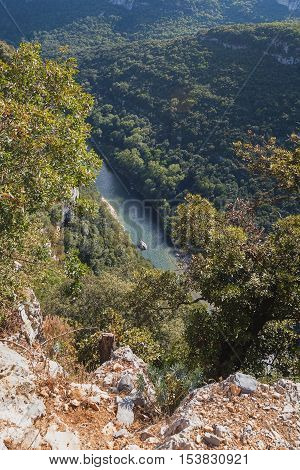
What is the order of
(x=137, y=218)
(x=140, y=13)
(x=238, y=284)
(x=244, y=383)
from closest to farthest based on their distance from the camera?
(x=244, y=383), (x=238, y=284), (x=137, y=218), (x=140, y=13)

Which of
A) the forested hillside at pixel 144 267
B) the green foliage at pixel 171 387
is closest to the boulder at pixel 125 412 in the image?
the forested hillside at pixel 144 267

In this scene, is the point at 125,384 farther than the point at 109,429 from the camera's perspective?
Yes

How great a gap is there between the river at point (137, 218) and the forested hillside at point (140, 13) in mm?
74707

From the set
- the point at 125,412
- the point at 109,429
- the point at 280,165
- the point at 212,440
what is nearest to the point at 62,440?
the point at 109,429

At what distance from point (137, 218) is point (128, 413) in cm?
4428

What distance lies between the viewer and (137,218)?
4894 cm

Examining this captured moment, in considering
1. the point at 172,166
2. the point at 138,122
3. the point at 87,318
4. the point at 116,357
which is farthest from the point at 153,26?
the point at 116,357

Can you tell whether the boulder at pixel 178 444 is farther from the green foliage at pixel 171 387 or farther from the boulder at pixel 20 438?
the green foliage at pixel 171 387

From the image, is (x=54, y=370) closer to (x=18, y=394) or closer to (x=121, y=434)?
(x=18, y=394)

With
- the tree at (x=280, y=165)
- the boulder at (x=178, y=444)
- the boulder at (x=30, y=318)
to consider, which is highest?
the tree at (x=280, y=165)

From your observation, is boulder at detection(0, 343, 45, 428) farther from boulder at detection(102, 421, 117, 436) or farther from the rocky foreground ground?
boulder at detection(102, 421, 117, 436)

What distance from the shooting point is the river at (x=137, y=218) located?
41.3m

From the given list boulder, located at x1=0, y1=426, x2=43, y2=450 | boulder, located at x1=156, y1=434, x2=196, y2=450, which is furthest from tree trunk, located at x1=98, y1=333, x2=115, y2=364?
boulder, located at x1=156, y1=434, x2=196, y2=450

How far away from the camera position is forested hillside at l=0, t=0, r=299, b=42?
4624 inches
